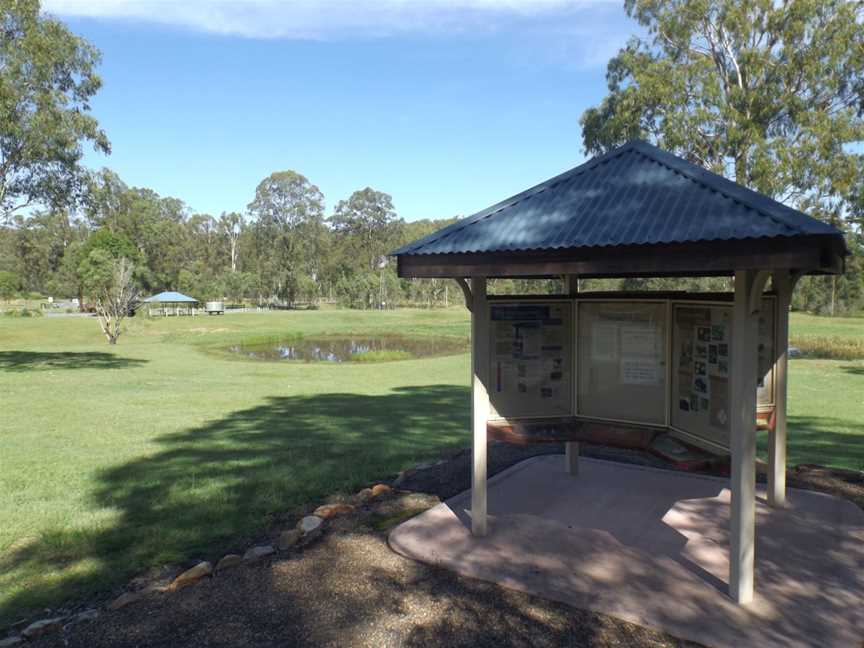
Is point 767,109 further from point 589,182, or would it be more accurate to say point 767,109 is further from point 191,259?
point 191,259

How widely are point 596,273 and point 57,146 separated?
1798 centimetres

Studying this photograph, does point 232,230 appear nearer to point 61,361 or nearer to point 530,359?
point 61,361

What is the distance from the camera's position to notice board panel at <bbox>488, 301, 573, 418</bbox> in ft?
19.1

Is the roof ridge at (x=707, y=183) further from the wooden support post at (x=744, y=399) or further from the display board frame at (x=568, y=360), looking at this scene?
the display board frame at (x=568, y=360)

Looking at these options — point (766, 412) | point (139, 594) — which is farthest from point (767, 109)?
point (139, 594)

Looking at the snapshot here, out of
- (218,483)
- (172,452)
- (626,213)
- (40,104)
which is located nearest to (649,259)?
(626,213)

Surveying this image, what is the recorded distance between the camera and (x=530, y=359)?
19.6 feet

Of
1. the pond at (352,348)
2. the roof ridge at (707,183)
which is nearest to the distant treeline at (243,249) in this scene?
the pond at (352,348)

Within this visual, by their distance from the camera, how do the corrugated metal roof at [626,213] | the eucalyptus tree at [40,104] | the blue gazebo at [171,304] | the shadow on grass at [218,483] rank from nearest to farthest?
the corrugated metal roof at [626,213] → the shadow on grass at [218,483] → the eucalyptus tree at [40,104] → the blue gazebo at [171,304]

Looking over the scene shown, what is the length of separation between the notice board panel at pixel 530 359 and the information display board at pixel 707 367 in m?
0.98

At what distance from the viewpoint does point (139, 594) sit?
449 cm

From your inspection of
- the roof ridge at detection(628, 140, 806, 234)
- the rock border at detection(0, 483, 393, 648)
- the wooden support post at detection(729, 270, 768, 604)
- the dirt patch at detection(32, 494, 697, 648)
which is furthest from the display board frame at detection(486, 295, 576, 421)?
the wooden support post at detection(729, 270, 768, 604)

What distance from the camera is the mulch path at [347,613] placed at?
3.87 m

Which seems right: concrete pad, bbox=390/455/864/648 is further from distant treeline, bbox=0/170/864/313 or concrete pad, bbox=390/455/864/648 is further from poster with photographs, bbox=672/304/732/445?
distant treeline, bbox=0/170/864/313
